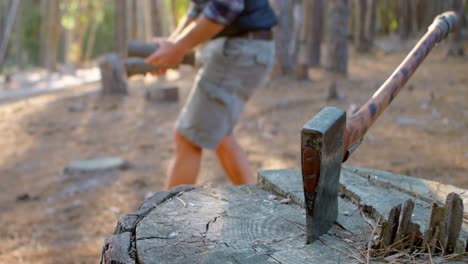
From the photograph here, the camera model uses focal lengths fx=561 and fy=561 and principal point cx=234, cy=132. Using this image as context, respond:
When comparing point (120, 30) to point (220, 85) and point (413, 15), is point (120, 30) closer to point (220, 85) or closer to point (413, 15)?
point (413, 15)

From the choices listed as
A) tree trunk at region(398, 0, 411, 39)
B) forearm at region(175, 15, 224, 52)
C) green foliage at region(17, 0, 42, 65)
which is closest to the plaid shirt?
forearm at region(175, 15, 224, 52)

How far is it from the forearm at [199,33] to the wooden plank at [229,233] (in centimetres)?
108

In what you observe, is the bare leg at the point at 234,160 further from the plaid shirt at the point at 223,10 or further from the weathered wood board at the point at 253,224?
the weathered wood board at the point at 253,224

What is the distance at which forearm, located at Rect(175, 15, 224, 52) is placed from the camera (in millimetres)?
2786

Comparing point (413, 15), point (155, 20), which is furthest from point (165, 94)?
point (413, 15)

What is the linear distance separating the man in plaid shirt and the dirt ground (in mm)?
876

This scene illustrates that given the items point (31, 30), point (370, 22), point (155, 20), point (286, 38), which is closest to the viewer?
point (286, 38)

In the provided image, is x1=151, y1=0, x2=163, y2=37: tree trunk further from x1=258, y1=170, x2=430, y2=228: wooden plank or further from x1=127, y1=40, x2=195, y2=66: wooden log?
x1=258, y1=170, x2=430, y2=228: wooden plank

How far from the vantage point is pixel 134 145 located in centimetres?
568

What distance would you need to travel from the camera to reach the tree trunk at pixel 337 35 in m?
8.21

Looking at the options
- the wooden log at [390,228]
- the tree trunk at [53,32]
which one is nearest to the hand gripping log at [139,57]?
the wooden log at [390,228]

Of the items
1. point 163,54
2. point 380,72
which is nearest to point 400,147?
point 163,54

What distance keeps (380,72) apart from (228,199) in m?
7.66

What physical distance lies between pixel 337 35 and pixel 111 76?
3375mm
